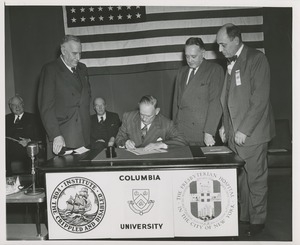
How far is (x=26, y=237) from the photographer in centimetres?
285

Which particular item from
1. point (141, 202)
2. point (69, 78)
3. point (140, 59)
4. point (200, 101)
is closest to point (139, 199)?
point (141, 202)

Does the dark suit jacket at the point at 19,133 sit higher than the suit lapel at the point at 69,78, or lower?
lower

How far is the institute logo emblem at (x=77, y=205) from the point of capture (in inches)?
111

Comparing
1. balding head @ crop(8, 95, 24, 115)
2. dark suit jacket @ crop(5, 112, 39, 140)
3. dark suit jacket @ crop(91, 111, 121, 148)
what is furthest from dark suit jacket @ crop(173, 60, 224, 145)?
balding head @ crop(8, 95, 24, 115)

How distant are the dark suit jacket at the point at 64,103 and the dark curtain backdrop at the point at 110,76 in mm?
2344

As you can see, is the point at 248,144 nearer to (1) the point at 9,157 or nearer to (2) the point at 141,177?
(2) the point at 141,177

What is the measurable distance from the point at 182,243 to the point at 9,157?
3.49 meters

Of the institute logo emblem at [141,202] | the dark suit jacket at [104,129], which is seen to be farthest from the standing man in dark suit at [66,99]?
the dark suit jacket at [104,129]

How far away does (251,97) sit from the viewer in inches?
128

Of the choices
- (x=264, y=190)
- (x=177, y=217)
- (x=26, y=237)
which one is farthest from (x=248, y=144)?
(x=26, y=237)

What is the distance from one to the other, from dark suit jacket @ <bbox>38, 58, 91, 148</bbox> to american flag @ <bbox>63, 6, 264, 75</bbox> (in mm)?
1509

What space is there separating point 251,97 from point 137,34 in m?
2.53

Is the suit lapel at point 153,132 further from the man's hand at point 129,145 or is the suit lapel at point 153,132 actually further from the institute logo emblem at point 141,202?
the institute logo emblem at point 141,202

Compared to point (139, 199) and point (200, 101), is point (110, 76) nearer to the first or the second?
point (200, 101)
